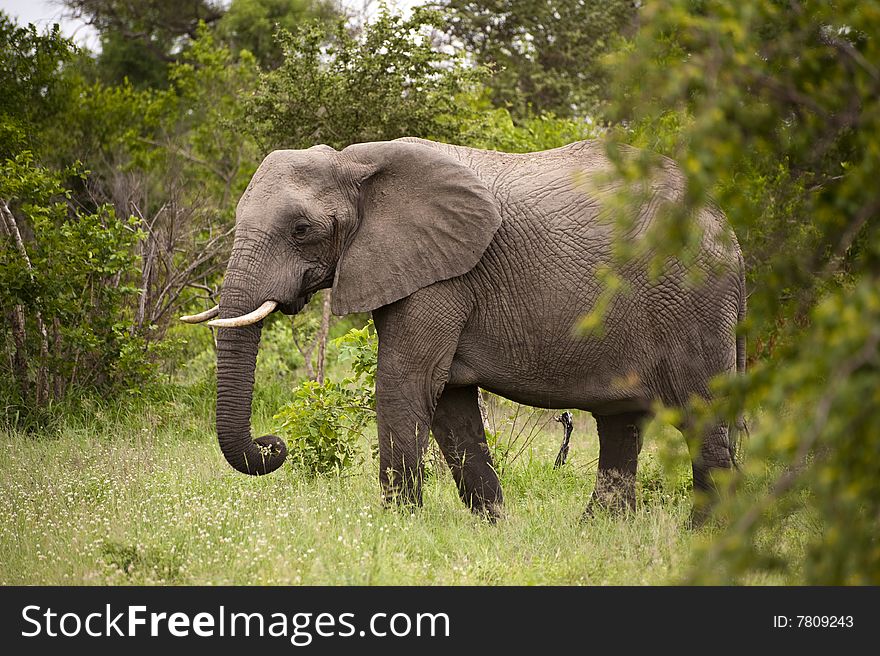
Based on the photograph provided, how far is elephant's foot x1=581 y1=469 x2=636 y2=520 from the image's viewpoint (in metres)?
6.61

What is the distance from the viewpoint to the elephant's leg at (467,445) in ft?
21.8

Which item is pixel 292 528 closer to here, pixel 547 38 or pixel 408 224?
pixel 408 224

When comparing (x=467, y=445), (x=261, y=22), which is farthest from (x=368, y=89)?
(x=261, y=22)

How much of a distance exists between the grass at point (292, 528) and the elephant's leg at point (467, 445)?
0.54 feet

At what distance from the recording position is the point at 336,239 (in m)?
6.18

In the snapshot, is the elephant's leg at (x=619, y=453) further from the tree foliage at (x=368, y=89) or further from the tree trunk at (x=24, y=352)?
the tree trunk at (x=24, y=352)

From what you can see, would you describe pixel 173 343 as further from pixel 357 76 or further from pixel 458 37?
pixel 458 37

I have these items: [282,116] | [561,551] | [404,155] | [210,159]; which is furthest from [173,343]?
[210,159]

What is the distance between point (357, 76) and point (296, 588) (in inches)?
274

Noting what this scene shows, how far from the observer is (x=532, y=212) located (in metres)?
6.26

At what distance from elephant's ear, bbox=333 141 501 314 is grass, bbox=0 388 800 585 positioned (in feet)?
4.22

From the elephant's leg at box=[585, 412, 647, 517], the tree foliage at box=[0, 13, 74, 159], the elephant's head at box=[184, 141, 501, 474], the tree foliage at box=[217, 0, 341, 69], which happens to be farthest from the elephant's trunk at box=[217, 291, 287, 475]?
the tree foliage at box=[217, 0, 341, 69]

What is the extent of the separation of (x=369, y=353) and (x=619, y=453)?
6.56 feet

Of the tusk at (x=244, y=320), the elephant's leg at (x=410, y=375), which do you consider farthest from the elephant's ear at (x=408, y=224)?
the tusk at (x=244, y=320)
